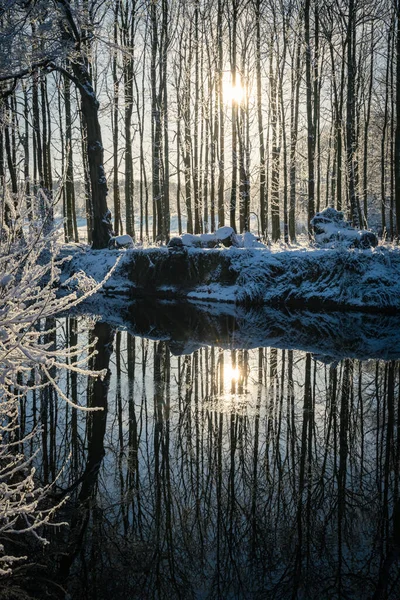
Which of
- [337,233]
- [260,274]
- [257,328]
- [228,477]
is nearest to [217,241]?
[260,274]

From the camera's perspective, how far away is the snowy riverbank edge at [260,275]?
12.6 metres

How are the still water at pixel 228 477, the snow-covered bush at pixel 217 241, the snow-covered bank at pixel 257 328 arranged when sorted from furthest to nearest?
the snow-covered bush at pixel 217 241
the snow-covered bank at pixel 257 328
the still water at pixel 228 477

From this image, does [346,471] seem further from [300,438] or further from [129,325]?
[129,325]

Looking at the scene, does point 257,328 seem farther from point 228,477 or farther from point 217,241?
point 228,477

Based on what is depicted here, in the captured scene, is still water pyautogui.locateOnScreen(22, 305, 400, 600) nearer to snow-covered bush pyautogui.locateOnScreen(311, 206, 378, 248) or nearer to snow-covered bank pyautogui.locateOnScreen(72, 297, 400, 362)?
snow-covered bank pyautogui.locateOnScreen(72, 297, 400, 362)

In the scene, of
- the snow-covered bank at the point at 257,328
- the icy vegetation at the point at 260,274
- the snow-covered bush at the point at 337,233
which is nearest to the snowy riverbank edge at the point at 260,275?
the icy vegetation at the point at 260,274

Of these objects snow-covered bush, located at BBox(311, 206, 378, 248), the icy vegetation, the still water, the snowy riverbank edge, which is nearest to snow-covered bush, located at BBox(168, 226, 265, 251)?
the icy vegetation

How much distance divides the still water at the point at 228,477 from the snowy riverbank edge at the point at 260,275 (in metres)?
5.03

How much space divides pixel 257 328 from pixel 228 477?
6.66m

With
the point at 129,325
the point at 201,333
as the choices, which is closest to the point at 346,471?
the point at 201,333

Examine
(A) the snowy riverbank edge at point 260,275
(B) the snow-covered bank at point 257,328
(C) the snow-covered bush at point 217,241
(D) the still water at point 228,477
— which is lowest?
(D) the still water at point 228,477

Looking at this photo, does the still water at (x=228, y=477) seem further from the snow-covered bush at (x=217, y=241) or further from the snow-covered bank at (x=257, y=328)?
the snow-covered bush at (x=217, y=241)

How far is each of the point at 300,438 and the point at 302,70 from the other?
20540 millimetres

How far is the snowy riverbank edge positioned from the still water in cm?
503
